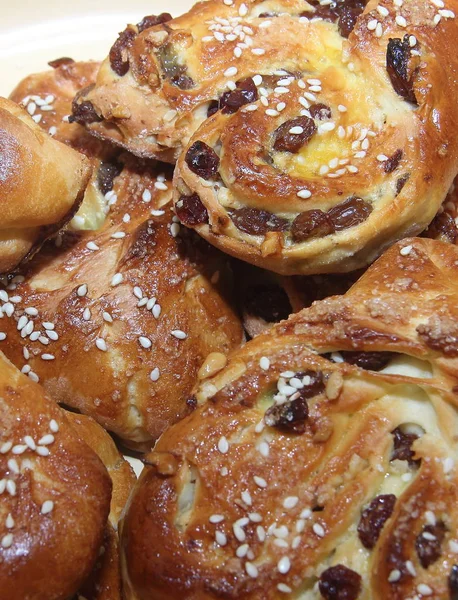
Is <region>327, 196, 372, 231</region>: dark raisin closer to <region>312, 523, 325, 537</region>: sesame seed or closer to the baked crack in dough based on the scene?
the baked crack in dough

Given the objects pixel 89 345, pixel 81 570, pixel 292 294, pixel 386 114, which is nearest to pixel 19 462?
pixel 81 570

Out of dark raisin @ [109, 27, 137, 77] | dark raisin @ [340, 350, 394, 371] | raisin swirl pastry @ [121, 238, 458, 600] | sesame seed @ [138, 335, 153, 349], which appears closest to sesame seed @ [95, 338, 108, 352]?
sesame seed @ [138, 335, 153, 349]

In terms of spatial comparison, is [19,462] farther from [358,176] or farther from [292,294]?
[358,176]

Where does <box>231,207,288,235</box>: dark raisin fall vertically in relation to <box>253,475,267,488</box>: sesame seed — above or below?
above

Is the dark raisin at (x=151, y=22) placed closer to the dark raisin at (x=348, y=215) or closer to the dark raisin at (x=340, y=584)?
the dark raisin at (x=348, y=215)

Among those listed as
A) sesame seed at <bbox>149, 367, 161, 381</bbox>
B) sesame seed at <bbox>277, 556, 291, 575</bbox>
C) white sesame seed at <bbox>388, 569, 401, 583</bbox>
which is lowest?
sesame seed at <bbox>277, 556, 291, 575</bbox>

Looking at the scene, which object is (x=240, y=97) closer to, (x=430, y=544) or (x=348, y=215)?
(x=348, y=215)
